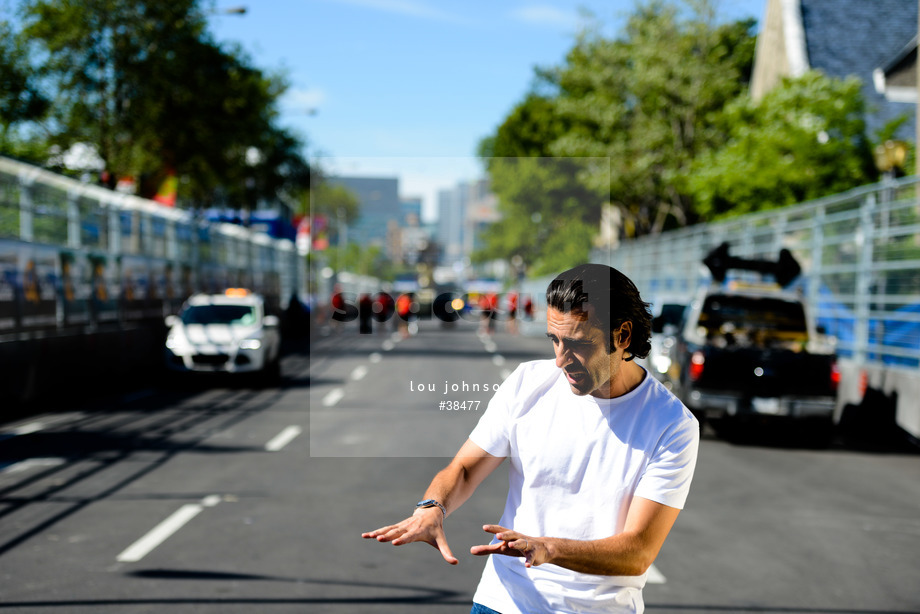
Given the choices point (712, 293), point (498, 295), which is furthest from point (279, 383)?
point (498, 295)

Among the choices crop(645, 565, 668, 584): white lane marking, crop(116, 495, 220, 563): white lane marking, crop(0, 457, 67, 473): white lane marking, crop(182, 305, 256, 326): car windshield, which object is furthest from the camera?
crop(182, 305, 256, 326): car windshield

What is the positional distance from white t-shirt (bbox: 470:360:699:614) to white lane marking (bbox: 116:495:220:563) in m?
4.94

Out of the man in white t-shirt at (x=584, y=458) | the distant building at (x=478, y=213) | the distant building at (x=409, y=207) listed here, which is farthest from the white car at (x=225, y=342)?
the man in white t-shirt at (x=584, y=458)

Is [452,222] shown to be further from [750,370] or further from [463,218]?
[750,370]

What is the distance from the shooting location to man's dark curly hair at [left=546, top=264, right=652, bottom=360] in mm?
2572

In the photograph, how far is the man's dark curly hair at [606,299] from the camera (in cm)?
257

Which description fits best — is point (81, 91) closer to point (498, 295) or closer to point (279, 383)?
point (279, 383)

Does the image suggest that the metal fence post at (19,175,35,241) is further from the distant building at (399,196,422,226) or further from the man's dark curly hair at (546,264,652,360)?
the man's dark curly hair at (546,264,652,360)

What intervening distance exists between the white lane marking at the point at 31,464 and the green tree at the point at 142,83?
54.9ft

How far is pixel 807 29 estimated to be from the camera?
37.8 meters

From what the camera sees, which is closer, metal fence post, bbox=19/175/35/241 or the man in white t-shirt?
the man in white t-shirt

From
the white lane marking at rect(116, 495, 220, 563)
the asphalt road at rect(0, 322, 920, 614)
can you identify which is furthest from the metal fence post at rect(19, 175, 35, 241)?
the white lane marking at rect(116, 495, 220, 563)

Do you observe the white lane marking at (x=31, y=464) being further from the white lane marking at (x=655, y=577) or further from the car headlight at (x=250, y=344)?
A: the car headlight at (x=250, y=344)

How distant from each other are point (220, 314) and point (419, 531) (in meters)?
19.2
